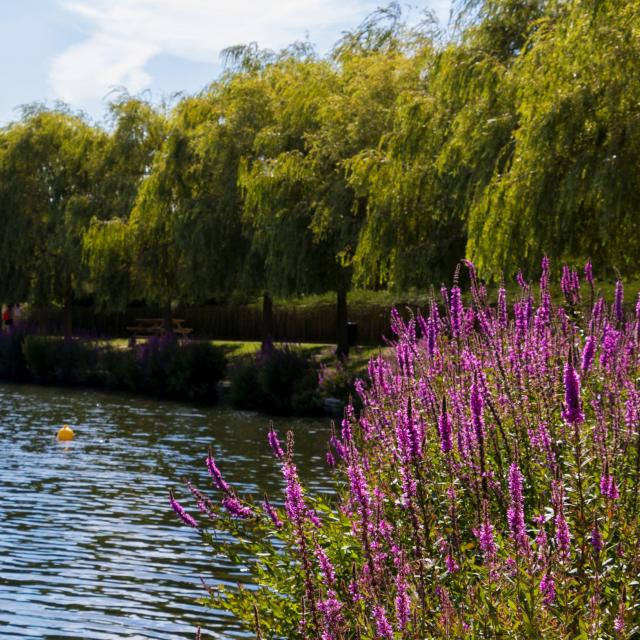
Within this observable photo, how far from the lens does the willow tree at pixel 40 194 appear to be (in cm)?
4534

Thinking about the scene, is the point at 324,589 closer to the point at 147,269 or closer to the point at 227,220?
the point at 227,220

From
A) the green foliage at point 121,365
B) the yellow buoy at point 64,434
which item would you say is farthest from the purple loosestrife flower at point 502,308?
the green foliage at point 121,365

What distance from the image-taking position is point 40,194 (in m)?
46.2

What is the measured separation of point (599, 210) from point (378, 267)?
408 inches

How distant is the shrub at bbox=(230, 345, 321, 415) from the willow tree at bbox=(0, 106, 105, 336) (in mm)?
14759

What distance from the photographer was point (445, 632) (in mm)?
4375

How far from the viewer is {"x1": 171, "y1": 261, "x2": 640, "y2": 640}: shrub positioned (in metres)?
4.61

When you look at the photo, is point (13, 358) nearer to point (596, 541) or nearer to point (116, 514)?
point (116, 514)

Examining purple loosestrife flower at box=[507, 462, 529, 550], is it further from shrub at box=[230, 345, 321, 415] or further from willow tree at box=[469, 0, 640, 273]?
shrub at box=[230, 345, 321, 415]

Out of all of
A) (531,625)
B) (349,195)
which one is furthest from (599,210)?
(531,625)

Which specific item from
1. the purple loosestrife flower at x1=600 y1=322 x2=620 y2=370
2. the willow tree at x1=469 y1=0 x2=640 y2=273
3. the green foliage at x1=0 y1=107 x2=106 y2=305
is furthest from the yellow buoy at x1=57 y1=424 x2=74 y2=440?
the green foliage at x1=0 y1=107 x2=106 y2=305

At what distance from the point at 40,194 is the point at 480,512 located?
4270 centimetres

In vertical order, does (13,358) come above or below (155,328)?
below

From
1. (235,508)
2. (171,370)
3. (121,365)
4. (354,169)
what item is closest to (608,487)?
(235,508)
